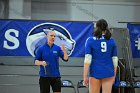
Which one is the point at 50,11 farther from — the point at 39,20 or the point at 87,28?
the point at 87,28

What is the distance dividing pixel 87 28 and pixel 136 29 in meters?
1.42

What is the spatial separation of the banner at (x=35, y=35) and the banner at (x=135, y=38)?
1165 mm

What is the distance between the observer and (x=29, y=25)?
785cm

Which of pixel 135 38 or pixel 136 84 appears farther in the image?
pixel 135 38

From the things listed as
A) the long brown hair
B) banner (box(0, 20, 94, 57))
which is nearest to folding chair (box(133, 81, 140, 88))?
banner (box(0, 20, 94, 57))

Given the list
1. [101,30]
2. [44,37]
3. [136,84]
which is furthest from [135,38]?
[101,30]

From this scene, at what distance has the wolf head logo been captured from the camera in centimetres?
783

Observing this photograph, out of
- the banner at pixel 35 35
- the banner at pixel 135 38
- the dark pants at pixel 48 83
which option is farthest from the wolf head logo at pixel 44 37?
the dark pants at pixel 48 83

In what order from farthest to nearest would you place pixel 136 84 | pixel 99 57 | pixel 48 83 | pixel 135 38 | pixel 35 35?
pixel 135 38 → pixel 35 35 → pixel 136 84 → pixel 48 83 → pixel 99 57

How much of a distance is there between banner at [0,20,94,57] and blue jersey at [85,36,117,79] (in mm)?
3551

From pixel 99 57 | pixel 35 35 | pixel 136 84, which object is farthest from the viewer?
pixel 35 35

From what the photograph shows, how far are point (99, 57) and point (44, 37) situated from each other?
3861mm

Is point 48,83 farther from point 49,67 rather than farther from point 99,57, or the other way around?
point 99,57

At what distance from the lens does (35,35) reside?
787 centimetres
